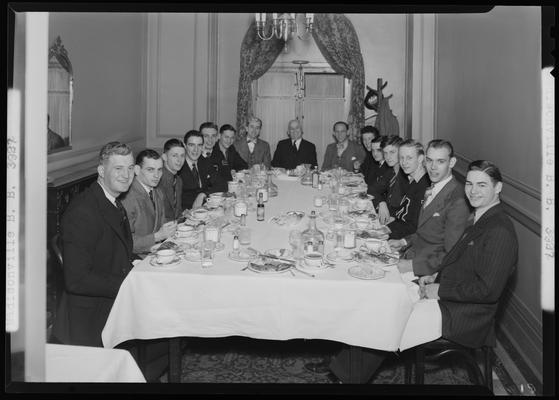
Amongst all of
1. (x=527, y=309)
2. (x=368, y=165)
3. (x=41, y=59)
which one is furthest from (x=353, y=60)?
(x=41, y=59)

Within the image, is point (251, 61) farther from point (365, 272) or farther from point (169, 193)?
point (365, 272)

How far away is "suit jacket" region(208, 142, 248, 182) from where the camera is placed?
6449mm

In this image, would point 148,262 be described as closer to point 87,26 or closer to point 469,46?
point 87,26

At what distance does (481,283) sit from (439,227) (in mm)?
828

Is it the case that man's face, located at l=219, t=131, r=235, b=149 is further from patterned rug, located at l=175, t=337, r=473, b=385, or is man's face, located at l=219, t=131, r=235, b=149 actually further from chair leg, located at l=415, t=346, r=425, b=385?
chair leg, located at l=415, t=346, r=425, b=385

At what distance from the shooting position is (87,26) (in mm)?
5762

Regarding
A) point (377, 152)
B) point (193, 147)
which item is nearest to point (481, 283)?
point (193, 147)

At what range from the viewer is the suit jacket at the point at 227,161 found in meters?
6.45

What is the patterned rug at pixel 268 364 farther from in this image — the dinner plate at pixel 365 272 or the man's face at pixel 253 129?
the man's face at pixel 253 129

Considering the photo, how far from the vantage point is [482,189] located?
9.25 ft

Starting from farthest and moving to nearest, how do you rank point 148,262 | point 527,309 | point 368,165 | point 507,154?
point 368,165 → point 507,154 → point 527,309 → point 148,262

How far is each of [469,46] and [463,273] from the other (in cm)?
362

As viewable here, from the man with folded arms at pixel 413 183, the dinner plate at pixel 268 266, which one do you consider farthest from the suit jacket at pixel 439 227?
the dinner plate at pixel 268 266

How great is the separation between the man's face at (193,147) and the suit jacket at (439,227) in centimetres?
237
